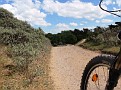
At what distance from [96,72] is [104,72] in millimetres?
330

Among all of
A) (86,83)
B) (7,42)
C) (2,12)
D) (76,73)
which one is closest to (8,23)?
(2,12)

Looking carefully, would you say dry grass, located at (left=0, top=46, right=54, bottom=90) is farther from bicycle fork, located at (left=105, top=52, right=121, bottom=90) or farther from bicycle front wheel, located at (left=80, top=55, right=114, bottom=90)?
bicycle fork, located at (left=105, top=52, right=121, bottom=90)

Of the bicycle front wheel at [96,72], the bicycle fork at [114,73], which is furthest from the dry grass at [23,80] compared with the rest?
the bicycle fork at [114,73]

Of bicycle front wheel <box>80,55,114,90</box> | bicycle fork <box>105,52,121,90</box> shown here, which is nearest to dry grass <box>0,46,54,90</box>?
bicycle front wheel <box>80,55,114,90</box>

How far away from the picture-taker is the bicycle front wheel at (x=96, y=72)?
4.07 m

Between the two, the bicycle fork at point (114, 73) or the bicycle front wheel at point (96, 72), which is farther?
the bicycle front wheel at point (96, 72)

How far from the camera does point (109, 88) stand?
3.88 meters

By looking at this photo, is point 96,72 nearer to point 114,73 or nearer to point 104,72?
point 104,72

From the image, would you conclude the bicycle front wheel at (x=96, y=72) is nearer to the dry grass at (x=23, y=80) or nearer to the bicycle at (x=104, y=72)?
the bicycle at (x=104, y=72)

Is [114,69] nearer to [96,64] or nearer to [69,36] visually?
[96,64]

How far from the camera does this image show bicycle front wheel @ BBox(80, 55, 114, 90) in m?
4.07

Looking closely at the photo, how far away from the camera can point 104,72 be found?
4000mm

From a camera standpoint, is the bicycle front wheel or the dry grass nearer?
the bicycle front wheel

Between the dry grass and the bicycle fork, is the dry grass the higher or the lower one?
the lower one
